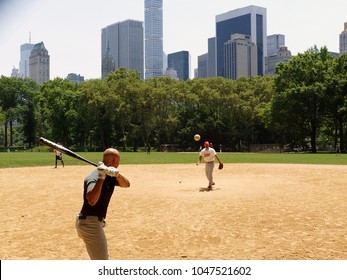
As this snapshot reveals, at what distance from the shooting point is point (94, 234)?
5082mm

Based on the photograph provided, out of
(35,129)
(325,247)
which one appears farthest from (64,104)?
(325,247)

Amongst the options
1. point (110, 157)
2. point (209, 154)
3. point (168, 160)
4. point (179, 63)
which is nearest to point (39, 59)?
point (168, 160)

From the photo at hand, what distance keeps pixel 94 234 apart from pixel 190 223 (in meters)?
5.26

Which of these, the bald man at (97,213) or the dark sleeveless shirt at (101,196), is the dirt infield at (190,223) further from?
the dark sleeveless shirt at (101,196)

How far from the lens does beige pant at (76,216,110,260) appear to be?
200 inches

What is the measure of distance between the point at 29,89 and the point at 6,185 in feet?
310

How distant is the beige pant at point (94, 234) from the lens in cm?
507

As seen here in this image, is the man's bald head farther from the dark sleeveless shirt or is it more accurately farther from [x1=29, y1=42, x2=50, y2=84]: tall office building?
[x1=29, y1=42, x2=50, y2=84]: tall office building

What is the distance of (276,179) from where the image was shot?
21.1 metres

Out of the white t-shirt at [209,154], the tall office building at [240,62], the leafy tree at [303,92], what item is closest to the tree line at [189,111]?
the leafy tree at [303,92]

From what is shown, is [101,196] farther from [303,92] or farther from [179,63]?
[179,63]

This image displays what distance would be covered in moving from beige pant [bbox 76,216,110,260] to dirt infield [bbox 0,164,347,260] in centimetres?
212

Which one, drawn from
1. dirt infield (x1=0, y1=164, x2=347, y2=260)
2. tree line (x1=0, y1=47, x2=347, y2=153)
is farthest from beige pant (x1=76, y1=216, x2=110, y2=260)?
tree line (x1=0, y1=47, x2=347, y2=153)

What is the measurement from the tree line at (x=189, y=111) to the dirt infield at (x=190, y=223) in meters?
53.2
